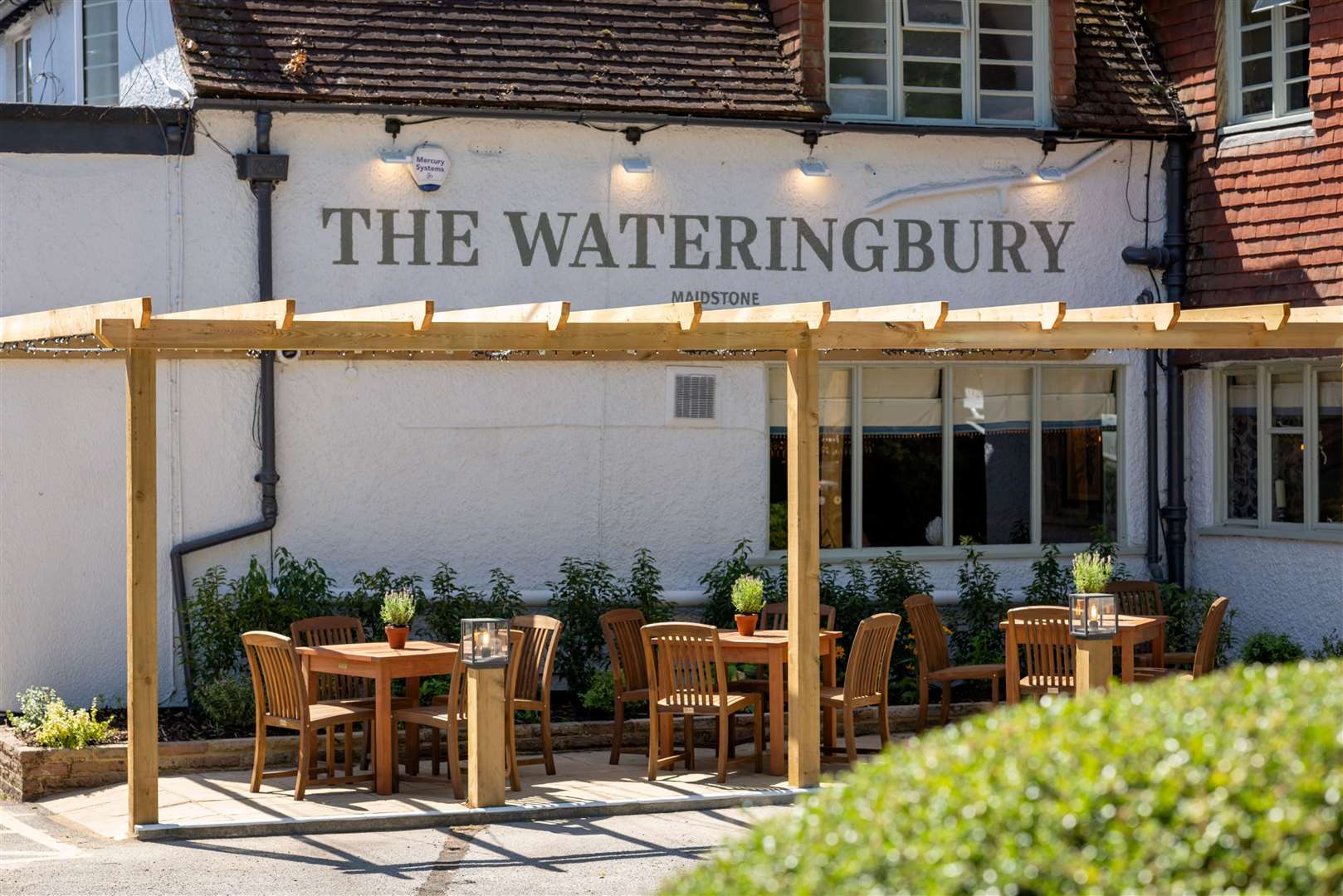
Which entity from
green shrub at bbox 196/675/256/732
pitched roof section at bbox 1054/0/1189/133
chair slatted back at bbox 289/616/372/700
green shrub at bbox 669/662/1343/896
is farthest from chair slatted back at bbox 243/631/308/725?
pitched roof section at bbox 1054/0/1189/133

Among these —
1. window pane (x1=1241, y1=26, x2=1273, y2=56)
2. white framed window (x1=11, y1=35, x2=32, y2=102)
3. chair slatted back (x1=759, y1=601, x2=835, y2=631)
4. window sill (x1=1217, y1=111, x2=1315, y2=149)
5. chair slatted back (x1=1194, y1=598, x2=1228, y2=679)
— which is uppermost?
white framed window (x1=11, y1=35, x2=32, y2=102)

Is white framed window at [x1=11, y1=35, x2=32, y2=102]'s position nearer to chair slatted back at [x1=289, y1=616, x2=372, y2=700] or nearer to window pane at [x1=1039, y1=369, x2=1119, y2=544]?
chair slatted back at [x1=289, y1=616, x2=372, y2=700]

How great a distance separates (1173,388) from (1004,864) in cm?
1074

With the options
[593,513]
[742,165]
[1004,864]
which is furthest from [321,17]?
[1004,864]

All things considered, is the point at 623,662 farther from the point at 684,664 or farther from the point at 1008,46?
the point at 1008,46

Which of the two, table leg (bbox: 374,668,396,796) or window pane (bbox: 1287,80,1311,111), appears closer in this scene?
table leg (bbox: 374,668,396,796)

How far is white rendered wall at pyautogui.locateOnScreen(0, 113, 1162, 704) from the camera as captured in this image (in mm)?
11570

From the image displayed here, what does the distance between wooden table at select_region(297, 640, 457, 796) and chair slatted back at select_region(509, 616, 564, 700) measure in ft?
2.40

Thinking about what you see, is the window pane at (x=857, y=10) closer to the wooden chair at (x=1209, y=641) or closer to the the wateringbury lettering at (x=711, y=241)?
the the wateringbury lettering at (x=711, y=241)

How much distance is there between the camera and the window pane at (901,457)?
13188 millimetres

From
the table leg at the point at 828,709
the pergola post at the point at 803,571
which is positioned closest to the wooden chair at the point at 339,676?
the pergola post at the point at 803,571

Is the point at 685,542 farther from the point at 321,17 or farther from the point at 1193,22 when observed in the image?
the point at 1193,22

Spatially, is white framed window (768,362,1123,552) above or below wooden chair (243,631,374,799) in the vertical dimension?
above

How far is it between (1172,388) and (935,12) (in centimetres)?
357
